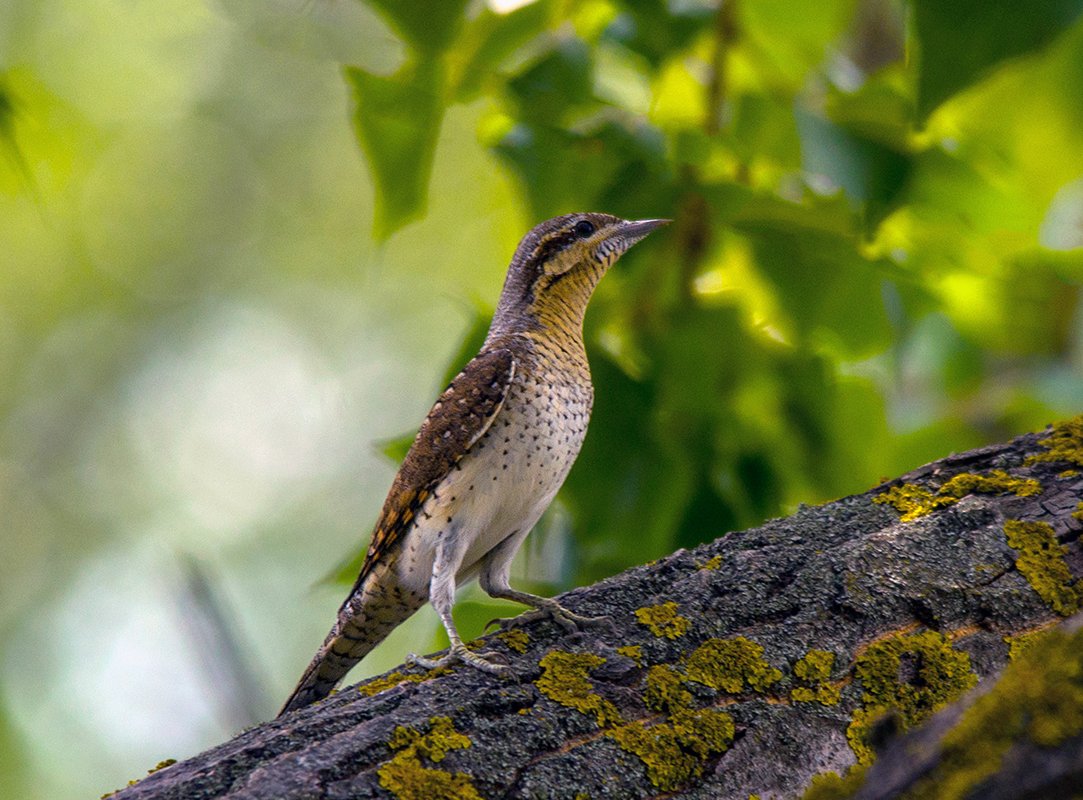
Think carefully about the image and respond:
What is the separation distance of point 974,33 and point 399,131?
1908 millimetres

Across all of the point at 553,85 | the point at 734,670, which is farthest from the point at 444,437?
the point at 553,85

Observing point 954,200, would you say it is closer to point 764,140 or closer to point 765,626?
point 764,140

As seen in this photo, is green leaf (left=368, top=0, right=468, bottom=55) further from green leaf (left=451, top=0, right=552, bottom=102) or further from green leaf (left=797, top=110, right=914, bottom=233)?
green leaf (left=797, top=110, right=914, bottom=233)

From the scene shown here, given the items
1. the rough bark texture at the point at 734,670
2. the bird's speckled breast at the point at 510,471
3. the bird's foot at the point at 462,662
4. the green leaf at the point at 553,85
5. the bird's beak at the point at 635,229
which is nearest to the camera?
→ the rough bark texture at the point at 734,670

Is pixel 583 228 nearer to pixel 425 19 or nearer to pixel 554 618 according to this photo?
pixel 425 19

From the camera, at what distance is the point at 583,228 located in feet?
12.4

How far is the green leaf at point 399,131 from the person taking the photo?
3570mm

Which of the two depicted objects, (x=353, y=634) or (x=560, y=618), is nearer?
(x=560, y=618)

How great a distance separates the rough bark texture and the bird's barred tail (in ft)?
3.11

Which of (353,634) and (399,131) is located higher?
(399,131)

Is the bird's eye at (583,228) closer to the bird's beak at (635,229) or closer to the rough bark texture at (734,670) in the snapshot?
the bird's beak at (635,229)

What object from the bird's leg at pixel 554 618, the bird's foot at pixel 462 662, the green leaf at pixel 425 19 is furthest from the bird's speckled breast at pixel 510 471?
the green leaf at pixel 425 19

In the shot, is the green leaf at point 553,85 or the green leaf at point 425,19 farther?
the green leaf at point 553,85

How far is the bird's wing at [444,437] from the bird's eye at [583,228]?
0.65 meters
